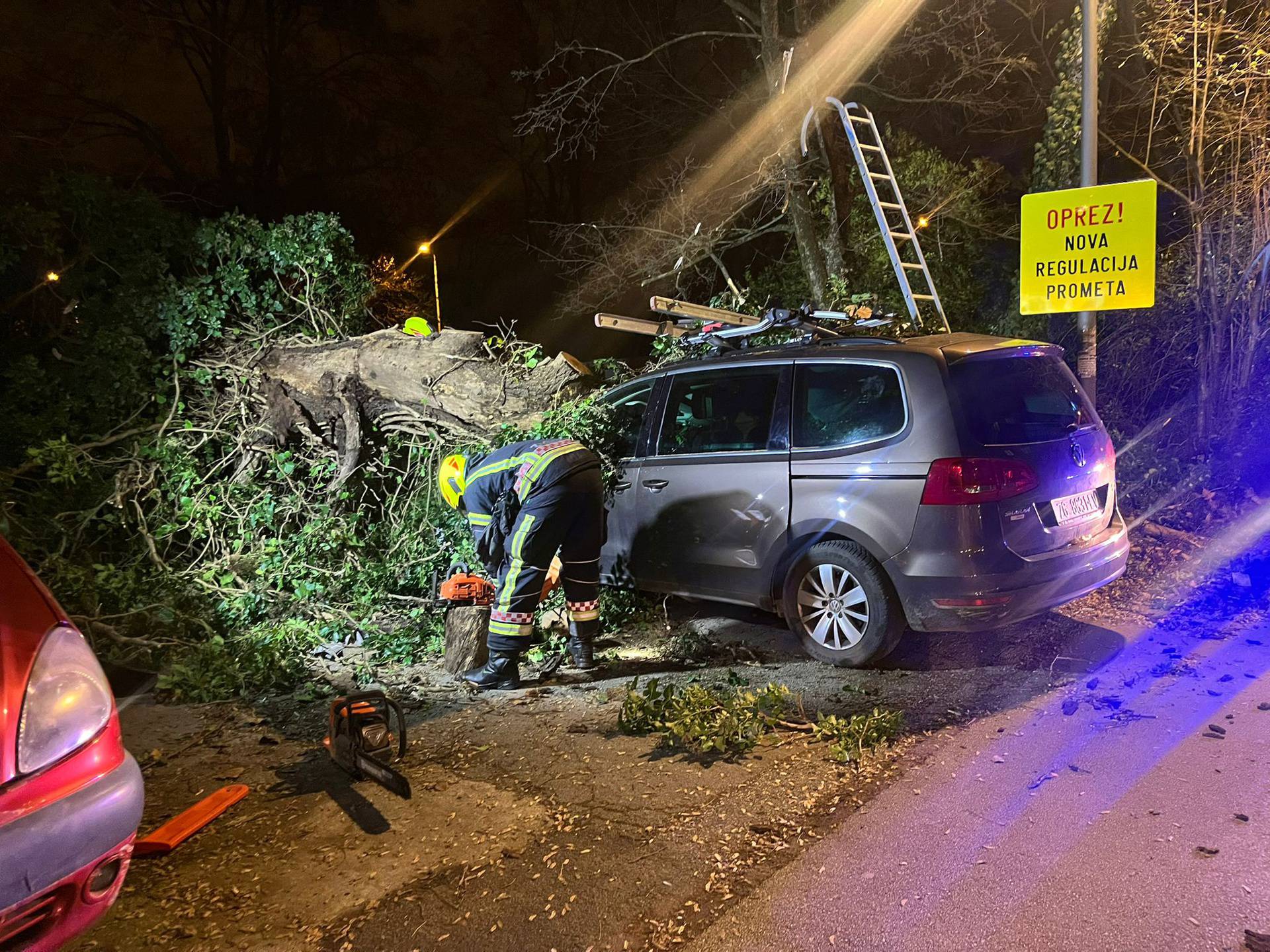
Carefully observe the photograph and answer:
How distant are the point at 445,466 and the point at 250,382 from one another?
3.00 meters

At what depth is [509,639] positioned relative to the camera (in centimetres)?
489

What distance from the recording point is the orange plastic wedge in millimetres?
3033

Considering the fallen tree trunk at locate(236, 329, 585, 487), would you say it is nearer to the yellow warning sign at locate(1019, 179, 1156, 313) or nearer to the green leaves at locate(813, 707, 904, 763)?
the green leaves at locate(813, 707, 904, 763)

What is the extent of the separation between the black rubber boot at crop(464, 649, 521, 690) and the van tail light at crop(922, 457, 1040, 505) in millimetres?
2338

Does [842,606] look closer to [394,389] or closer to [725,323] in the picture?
[725,323]

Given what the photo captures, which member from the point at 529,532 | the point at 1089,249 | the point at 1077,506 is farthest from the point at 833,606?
the point at 1089,249

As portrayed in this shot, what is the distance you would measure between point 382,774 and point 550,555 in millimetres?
1803

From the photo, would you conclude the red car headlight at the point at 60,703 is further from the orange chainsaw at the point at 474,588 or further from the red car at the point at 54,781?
the orange chainsaw at the point at 474,588

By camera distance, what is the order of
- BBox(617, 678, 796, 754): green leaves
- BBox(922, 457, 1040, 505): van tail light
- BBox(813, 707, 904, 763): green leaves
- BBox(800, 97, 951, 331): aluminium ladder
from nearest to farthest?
BBox(813, 707, 904, 763): green leaves
BBox(617, 678, 796, 754): green leaves
BBox(922, 457, 1040, 505): van tail light
BBox(800, 97, 951, 331): aluminium ladder

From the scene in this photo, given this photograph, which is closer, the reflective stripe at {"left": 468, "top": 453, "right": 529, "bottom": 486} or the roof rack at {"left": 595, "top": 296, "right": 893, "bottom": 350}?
the reflective stripe at {"left": 468, "top": 453, "right": 529, "bottom": 486}

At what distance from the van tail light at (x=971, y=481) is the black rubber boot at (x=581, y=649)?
211 cm

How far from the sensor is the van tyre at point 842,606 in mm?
4680

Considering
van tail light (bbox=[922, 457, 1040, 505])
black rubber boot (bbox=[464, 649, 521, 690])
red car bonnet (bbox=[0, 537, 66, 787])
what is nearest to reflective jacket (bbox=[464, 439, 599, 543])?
black rubber boot (bbox=[464, 649, 521, 690])

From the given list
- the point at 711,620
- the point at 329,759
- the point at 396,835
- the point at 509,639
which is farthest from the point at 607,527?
the point at 396,835
